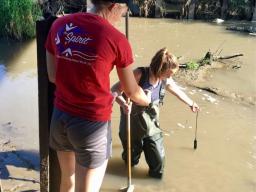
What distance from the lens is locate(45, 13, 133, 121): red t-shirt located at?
2.40 m

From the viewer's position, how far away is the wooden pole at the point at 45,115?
290cm

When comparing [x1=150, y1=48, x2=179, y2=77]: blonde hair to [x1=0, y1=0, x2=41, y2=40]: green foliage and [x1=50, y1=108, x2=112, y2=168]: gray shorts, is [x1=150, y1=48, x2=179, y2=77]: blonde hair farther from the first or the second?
[x1=0, y1=0, x2=41, y2=40]: green foliage

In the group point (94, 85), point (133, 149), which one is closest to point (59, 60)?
point (94, 85)

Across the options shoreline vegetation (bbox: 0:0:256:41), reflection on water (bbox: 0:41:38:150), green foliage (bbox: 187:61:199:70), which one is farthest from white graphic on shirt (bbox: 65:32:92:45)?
shoreline vegetation (bbox: 0:0:256:41)

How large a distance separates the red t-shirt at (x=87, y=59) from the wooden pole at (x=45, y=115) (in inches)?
13.5

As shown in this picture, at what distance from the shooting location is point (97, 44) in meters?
2.39

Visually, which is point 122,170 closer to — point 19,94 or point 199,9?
point 19,94

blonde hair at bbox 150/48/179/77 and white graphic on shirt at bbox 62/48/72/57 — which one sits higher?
white graphic on shirt at bbox 62/48/72/57

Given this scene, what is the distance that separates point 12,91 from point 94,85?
4909 millimetres

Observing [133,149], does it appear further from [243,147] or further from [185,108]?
[185,108]

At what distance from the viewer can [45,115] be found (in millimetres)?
3105

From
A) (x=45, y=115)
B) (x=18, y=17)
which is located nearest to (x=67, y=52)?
(x=45, y=115)

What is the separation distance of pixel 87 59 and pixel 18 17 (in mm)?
7506

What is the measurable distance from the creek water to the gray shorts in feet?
6.58
